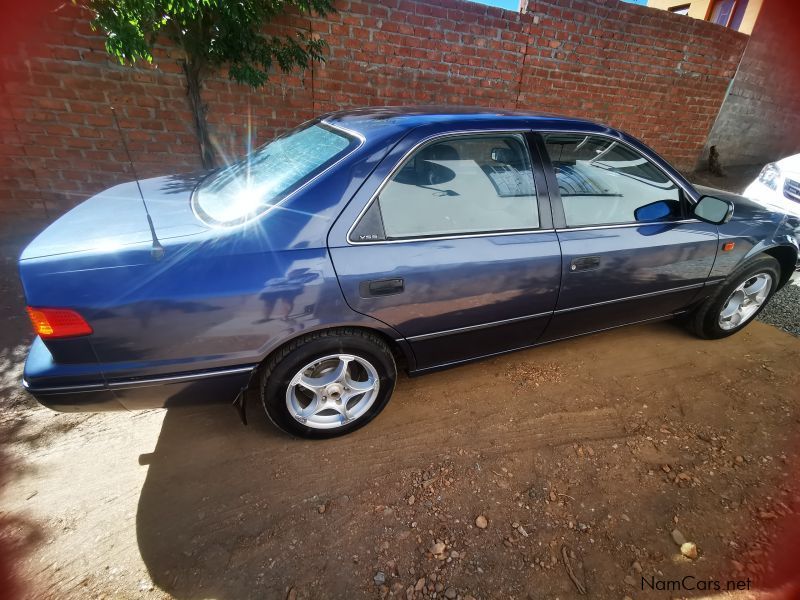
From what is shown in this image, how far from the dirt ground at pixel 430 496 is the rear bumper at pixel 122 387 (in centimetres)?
46

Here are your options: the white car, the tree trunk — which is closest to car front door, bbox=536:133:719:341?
the white car

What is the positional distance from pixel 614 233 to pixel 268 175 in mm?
1997

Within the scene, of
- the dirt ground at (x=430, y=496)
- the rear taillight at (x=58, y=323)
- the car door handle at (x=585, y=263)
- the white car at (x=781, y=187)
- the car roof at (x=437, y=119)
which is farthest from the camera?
the white car at (x=781, y=187)

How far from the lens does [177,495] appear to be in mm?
1968

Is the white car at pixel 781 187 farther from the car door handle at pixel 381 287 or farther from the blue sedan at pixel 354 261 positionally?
the car door handle at pixel 381 287

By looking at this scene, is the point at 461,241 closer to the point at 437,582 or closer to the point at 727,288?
the point at 437,582

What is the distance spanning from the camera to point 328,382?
215 cm

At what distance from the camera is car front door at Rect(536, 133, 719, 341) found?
237 centimetres

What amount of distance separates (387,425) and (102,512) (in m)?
1.40

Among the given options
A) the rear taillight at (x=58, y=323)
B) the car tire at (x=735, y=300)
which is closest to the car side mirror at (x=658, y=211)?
the car tire at (x=735, y=300)

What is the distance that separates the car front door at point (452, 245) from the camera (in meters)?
1.93

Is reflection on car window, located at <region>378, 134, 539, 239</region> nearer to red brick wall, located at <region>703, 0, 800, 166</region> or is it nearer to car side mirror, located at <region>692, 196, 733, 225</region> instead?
car side mirror, located at <region>692, 196, 733, 225</region>

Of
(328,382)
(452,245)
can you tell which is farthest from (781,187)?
(328,382)

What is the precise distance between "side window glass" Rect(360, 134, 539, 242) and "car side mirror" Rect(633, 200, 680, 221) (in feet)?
2.65
